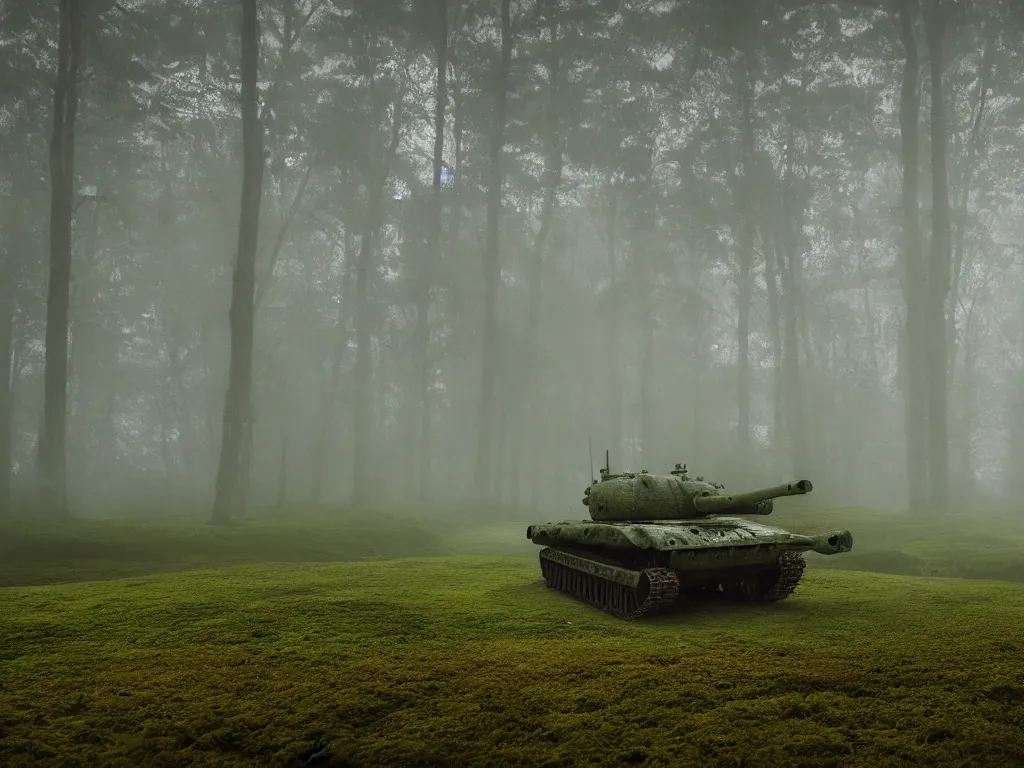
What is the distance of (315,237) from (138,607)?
94.9ft

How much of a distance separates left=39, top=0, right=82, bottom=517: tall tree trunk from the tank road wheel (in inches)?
615

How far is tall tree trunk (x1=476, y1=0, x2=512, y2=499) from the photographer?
2456 cm

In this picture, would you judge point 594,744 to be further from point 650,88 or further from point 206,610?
point 650,88

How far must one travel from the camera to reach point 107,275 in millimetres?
31750

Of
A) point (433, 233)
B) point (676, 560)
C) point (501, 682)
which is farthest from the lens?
point (433, 233)

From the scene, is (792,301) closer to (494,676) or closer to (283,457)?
(283,457)

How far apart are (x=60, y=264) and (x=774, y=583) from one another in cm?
1832

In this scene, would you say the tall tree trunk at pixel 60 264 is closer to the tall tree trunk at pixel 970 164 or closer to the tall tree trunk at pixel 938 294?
the tall tree trunk at pixel 938 294

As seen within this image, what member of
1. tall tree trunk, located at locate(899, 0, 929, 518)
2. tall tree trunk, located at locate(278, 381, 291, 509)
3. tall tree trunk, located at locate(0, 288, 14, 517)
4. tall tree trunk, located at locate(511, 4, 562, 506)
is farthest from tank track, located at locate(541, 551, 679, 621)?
tall tree trunk, located at locate(0, 288, 14, 517)

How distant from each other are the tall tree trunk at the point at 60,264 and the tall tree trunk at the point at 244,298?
13.1ft

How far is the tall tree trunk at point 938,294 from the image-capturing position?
18578 millimetres

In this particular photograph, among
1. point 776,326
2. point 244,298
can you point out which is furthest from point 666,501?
point 776,326

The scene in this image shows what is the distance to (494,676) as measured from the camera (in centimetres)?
454

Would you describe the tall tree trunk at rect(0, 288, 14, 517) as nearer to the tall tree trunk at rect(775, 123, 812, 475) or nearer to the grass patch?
the grass patch
